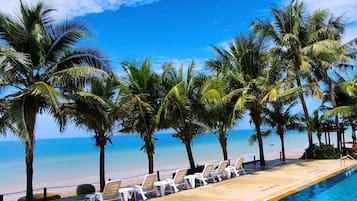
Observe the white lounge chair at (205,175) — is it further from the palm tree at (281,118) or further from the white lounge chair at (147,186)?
the palm tree at (281,118)

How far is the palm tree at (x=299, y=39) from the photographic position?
1925cm

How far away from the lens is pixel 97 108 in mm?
11266

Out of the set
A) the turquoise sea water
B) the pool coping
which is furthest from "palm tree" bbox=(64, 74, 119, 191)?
the pool coping

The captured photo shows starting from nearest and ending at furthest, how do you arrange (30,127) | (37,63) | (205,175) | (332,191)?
(30,127) < (37,63) < (332,191) < (205,175)

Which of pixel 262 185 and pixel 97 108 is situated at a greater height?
pixel 97 108

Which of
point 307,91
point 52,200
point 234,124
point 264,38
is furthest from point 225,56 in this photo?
point 52,200

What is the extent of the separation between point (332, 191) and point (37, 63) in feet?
31.9

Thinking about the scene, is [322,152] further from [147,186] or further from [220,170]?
[147,186]

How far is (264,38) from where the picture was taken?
1880 centimetres

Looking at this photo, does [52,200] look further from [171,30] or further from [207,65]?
[171,30]

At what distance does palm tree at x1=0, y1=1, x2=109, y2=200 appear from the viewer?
31.4ft

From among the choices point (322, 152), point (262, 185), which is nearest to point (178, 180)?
point (262, 185)

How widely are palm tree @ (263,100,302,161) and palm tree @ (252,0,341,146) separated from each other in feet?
3.03

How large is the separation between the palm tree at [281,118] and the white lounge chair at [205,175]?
836 cm
